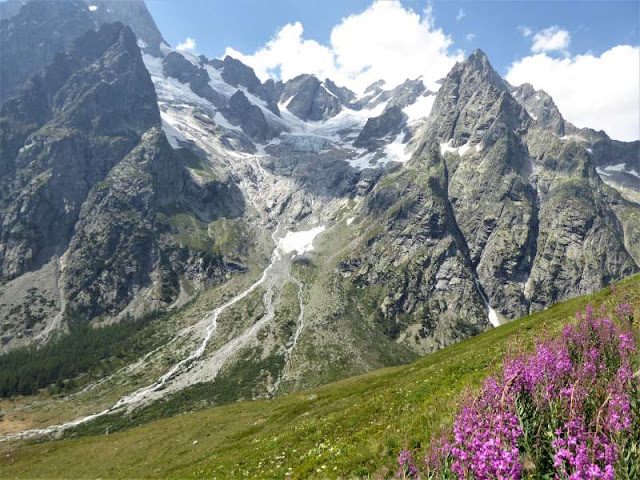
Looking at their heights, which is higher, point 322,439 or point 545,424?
point 545,424

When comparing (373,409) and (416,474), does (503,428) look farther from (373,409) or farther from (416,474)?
(373,409)

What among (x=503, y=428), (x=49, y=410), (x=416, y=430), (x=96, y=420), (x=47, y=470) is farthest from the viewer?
(x=49, y=410)

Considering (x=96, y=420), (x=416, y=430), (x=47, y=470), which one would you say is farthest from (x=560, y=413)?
(x=96, y=420)

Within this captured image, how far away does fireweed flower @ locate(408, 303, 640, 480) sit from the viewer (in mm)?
6582

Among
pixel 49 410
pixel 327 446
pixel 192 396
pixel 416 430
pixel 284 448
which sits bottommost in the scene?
pixel 192 396

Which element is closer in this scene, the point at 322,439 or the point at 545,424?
the point at 545,424

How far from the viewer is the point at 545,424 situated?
335 inches

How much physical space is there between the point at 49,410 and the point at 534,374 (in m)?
206

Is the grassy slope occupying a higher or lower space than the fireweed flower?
lower

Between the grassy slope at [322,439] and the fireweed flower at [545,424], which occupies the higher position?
the fireweed flower at [545,424]

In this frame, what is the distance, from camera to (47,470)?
57938 mm

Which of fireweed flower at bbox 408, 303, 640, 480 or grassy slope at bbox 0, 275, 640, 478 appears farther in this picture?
grassy slope at bbox 0, 275, 640, 478

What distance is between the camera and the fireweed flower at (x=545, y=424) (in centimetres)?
658

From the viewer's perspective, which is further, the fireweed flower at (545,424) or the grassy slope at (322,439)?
the grassy slope at (322,439)
